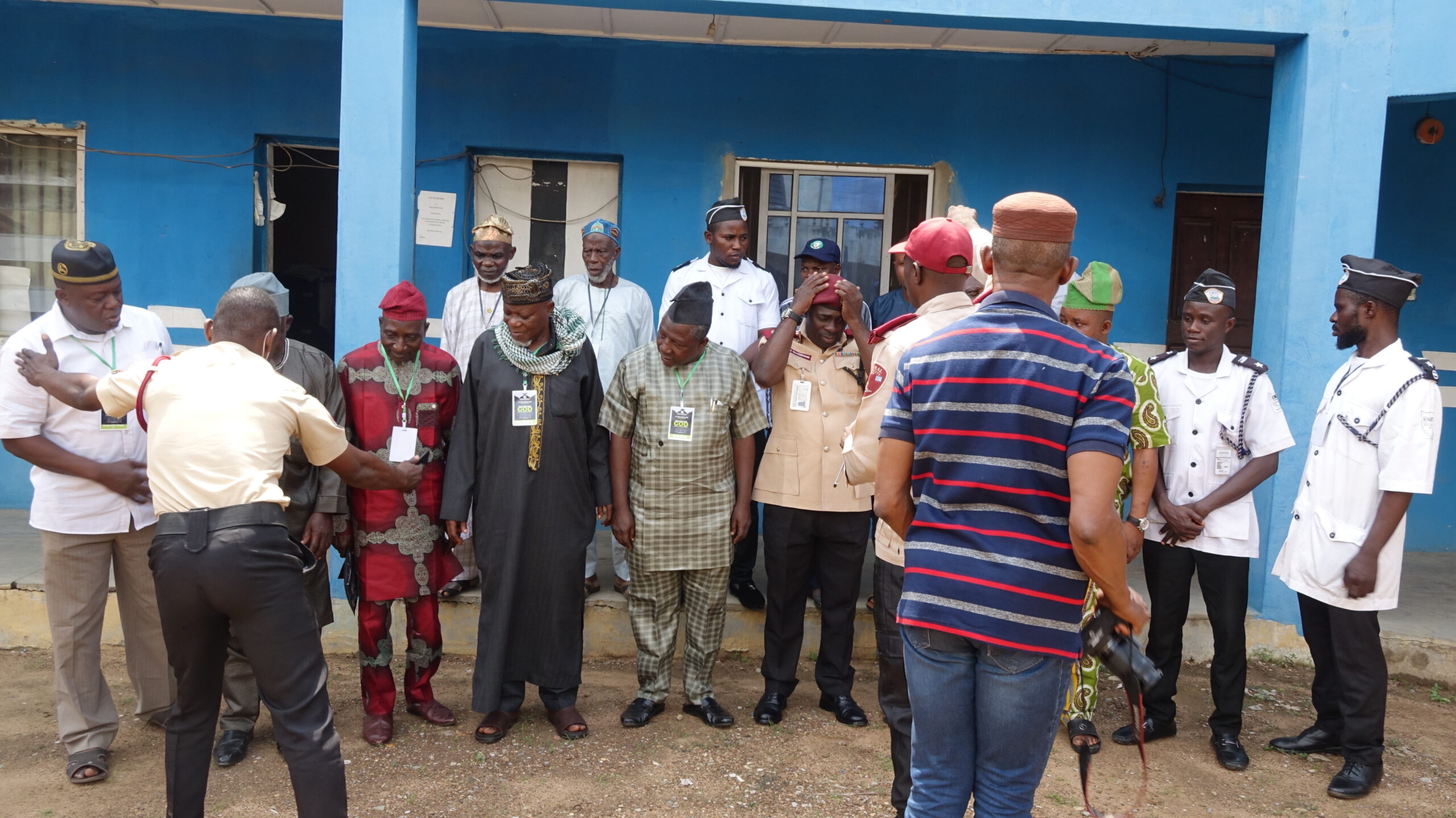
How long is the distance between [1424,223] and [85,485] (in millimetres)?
7713

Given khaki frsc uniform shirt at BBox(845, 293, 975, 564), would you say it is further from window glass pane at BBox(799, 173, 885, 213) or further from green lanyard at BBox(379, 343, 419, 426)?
window glass pane at BBox(799, 173, 885, 213)

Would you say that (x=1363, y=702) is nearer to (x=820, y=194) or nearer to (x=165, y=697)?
(x=820, y=194)

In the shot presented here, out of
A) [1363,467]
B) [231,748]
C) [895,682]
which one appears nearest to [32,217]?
[231,748]

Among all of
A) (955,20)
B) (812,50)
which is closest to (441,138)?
(812,50)

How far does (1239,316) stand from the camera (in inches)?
280

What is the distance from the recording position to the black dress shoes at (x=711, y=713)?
14.7 ft

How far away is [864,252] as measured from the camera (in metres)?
7.07

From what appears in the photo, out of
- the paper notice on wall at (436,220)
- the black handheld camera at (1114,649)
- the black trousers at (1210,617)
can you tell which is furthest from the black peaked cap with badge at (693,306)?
the paper notice on wall at (436,220)

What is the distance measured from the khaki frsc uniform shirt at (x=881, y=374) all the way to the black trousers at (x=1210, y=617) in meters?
2.00

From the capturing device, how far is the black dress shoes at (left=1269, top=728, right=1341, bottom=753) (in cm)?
441

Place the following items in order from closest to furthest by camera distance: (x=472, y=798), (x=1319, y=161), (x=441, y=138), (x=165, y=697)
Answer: (x=472, y=798) < (x=165, y=697) < (x=1319, y=161) < (x=441, y=138)

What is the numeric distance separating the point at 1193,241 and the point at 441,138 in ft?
16.5

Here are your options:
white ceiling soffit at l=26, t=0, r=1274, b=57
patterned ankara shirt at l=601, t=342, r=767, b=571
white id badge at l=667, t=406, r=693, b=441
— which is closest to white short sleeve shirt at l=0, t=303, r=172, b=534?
patterned ankara shirt at l=601, t=342, r=767, b=571

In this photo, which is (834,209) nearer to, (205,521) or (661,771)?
(661,771)
